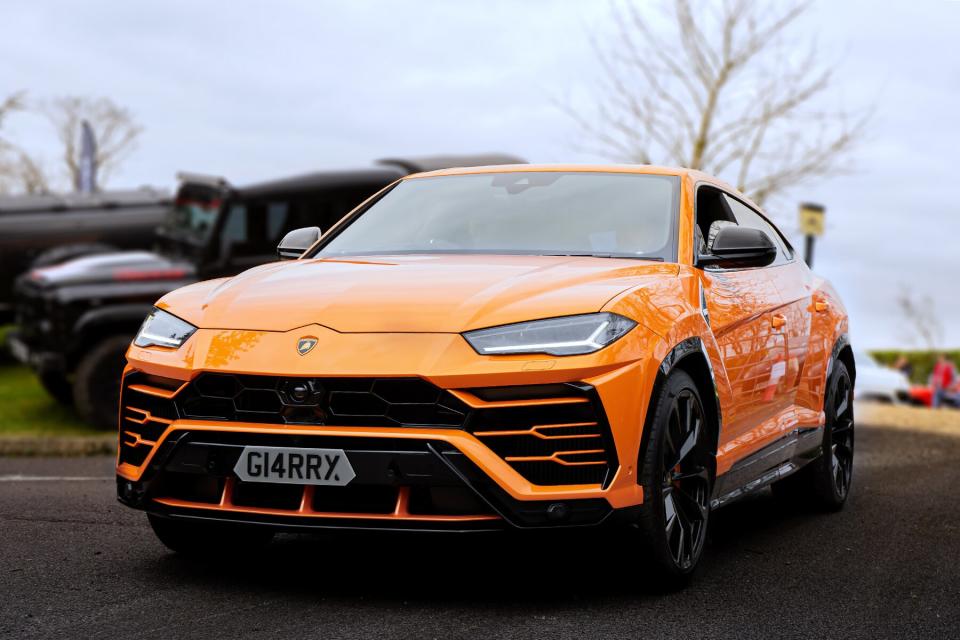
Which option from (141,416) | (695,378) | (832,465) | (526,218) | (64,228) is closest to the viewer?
(141,416)

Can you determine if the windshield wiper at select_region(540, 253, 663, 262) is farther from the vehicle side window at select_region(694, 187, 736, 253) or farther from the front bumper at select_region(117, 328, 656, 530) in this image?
the front bumper at select_region(117, 328, 656, 530)

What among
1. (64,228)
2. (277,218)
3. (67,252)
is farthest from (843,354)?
(64,228)

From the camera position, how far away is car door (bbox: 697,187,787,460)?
5262 millimetres

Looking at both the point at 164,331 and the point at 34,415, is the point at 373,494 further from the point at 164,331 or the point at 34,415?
the point at 34,415

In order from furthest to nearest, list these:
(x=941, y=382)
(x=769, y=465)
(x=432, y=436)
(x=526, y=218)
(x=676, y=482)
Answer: (x=941, y=382), (x=769, y=465), (x=526, y=218), (x=676, y=482), (x=432, y=436)

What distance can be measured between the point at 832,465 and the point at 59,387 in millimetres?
10223

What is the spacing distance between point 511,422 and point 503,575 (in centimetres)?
108

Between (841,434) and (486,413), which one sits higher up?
(486,413)

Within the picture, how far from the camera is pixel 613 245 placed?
17.8ft

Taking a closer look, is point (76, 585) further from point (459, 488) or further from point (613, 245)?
point (613, 245)

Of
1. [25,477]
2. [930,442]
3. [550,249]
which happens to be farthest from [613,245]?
[930,442]

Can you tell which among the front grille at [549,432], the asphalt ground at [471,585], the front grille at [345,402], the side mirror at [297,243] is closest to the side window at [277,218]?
the asphalt ground at [471,585]

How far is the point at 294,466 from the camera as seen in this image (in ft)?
13.8

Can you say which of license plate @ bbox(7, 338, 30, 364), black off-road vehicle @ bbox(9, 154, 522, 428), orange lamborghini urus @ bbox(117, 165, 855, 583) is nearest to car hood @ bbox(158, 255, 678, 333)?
orange lamborghini urus @ bbox(117, 165, 855, 583)
